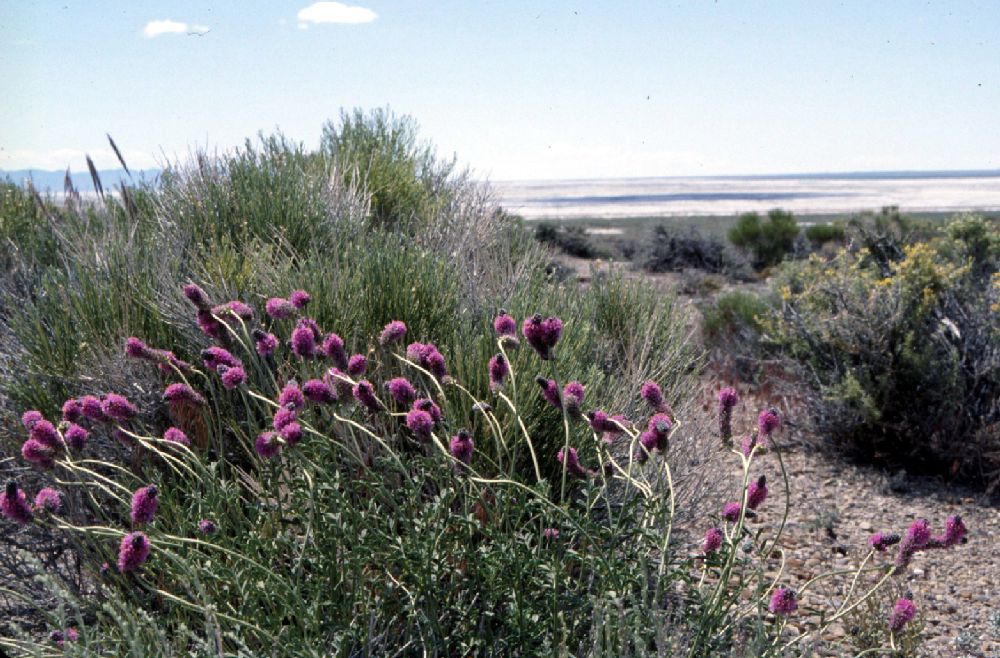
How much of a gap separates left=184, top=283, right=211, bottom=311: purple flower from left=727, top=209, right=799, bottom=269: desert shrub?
19.2 m

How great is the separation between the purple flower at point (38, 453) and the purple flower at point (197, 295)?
601 millimetres

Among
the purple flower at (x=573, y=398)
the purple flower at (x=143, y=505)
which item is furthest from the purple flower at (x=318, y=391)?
the purple flower at (x=573, y=398)

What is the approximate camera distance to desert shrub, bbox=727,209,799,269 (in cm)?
2125

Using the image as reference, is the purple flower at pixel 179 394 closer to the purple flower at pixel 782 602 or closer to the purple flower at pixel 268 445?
the purple flower at pixel 268 445

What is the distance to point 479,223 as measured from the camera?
6.61 meters

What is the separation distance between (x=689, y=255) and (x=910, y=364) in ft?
42.5

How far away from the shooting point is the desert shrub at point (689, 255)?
18.4 m

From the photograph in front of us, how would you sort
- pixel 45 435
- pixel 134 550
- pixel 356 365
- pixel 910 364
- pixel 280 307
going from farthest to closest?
pixel 910 364
pixel 280 307
pixel 356 365
pixel 45 435
pixel 134 550

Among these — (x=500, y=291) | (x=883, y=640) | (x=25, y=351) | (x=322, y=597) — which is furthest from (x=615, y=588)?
(x=25, y=351)

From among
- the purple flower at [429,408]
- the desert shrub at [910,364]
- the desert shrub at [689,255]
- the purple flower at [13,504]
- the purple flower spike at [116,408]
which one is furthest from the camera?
the desert shrub at [689,255]

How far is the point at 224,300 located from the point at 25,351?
101 centimetres

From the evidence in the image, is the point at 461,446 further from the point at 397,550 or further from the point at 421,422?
the point at 397,550

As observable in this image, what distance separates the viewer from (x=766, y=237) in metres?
21.9

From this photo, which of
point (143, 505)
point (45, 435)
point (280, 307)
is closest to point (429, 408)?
point (280, 307)
